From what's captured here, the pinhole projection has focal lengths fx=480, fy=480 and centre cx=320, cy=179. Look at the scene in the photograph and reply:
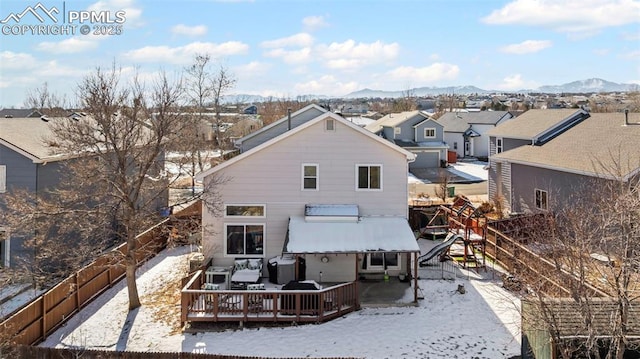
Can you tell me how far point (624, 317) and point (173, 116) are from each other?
13097 millimetres

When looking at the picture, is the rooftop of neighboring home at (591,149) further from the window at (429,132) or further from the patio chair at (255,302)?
the window at (429,132)

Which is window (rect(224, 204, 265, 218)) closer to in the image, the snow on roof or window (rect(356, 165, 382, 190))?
the snow on roof

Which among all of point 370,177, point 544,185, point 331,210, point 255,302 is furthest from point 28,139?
point 544,185

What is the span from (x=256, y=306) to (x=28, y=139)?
474 inches

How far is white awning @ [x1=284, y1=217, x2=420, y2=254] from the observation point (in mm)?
15977

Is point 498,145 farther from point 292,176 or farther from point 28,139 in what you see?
point 28,139

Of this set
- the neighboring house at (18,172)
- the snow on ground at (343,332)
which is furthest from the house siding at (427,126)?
the neighboring house at (18,172)

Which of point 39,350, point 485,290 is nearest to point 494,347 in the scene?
point 485,290

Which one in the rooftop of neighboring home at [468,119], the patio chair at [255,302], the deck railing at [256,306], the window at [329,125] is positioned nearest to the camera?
the deck railing at [256,306]

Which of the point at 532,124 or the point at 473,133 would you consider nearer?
the point at 532,124

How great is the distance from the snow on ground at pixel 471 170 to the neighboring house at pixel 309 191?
23262mm

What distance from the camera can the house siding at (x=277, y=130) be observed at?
25.3m

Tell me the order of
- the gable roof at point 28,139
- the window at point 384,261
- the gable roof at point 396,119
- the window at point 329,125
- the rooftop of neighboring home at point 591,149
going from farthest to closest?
the gable roof at point 396,119 < the rooftop of neighboring home at point 591,149 < the window at point 384,261 < the window at point 329,125 < the gable roof at point 28,139

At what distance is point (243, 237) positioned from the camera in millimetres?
18094
